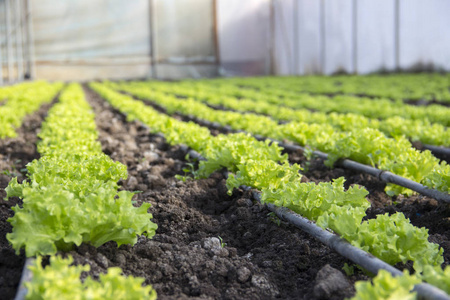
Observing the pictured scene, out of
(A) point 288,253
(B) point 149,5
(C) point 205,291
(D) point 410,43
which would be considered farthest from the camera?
(B) point 149,5

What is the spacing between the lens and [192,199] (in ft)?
A: 15.0

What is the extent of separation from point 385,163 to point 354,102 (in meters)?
7.27

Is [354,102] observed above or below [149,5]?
below

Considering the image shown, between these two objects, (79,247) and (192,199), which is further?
(192,199)

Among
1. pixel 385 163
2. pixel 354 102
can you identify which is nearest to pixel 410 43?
pixel 354 102

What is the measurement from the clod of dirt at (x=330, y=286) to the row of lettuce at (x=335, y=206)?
27 centimetres

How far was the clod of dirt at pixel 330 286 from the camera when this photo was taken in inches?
104

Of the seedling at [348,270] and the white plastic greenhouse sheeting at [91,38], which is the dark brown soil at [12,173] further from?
the white plastic greenhouse sheeting at [91,38]

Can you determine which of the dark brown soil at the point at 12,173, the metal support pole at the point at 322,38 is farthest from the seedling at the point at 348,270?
the metal support pole at the point at 322,38

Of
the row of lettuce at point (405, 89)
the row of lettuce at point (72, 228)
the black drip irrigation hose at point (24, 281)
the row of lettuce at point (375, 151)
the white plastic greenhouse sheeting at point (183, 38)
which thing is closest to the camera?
the row of lettuce at point (72, 228)

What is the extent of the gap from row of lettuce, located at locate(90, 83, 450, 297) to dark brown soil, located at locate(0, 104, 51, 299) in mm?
1893

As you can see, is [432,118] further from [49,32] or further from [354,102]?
[49,32]

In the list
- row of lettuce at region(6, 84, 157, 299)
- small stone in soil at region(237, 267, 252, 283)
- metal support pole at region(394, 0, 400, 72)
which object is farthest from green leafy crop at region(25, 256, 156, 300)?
metal support pole at region(394, 0, 400, 72)

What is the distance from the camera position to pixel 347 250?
2926mm
